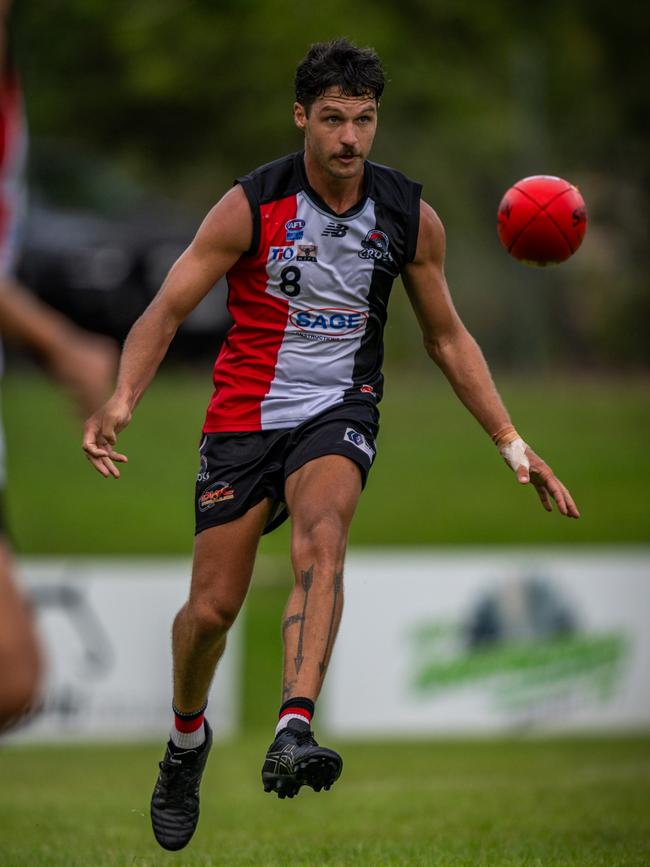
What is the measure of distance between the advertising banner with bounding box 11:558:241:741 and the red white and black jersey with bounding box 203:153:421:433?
8.06 metres

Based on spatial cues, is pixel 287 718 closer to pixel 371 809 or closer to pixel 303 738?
pixel 303 738

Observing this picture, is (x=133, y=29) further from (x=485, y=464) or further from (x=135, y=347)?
(x=135, y=347)

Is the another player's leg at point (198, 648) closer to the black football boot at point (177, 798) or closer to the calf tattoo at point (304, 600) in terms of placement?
the black football boot at point (177, 798)

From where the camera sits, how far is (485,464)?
21500 millimetres

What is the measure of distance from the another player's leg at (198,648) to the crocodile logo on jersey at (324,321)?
720mm

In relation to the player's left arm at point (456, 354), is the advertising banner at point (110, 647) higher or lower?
lower

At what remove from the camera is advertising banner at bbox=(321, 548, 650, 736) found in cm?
1453

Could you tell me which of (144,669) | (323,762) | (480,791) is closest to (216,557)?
(323,762)

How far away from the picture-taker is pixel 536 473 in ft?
20.9

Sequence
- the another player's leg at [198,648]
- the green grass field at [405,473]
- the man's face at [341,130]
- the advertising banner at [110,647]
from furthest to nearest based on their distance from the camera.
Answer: the green grass field at [405,473] < the advertising banner at [110,647] < the another player's leg at [198,648] < the man's face at [341,130]

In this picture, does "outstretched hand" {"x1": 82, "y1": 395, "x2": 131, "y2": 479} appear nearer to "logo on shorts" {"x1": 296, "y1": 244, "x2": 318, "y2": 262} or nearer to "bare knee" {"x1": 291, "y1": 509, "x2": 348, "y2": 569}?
"bare knee" {"x1": 291, "y1": 509, "x2": 348, "y2": 569}

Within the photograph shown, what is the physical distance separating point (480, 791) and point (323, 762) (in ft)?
15.5

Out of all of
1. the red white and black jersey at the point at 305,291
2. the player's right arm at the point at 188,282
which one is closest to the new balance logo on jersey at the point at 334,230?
the red white and black jersey at the point at 305,291

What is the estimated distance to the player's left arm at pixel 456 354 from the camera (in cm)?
637
